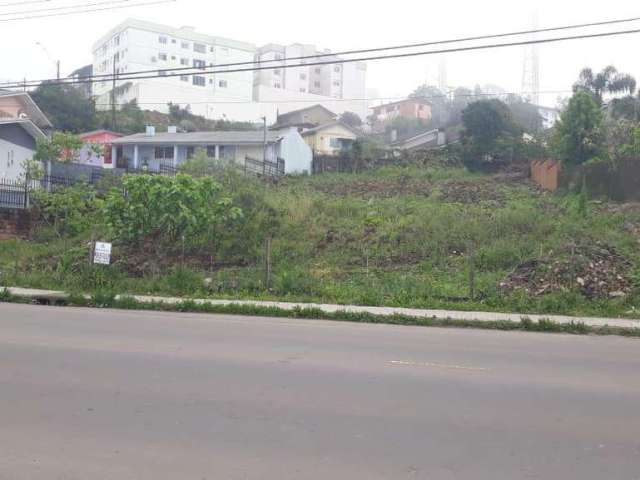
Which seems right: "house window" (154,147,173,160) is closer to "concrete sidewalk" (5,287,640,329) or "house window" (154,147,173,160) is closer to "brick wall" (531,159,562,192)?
"brick wall" (531,159,562,192)

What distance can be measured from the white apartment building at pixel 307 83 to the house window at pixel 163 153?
39652 millimetres

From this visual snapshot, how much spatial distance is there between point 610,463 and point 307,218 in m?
18.3

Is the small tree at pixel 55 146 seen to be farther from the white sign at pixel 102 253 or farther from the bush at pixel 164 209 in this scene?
the white sign at pixel 102 253

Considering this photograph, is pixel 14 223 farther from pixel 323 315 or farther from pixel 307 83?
pixel 307 83

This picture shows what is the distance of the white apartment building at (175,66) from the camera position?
264 ft

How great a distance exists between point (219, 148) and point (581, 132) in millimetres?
26161

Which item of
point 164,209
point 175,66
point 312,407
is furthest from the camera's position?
point 175,66

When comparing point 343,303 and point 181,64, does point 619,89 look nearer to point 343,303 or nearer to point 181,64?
point 343,303

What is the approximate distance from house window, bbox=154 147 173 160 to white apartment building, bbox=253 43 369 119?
39652 mm

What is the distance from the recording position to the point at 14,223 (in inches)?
976

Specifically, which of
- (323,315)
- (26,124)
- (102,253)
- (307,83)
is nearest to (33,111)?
(26,124)

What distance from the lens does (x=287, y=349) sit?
30.6 feet

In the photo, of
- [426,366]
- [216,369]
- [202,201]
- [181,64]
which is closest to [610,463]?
[426,366]

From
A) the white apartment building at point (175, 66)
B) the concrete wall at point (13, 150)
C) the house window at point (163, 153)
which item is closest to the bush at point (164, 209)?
the concrete wall at point (13, 150)
